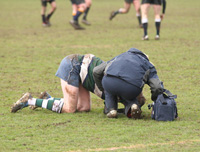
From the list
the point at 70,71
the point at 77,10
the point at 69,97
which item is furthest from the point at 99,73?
the point at 77,10

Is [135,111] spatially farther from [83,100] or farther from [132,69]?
[83,100]

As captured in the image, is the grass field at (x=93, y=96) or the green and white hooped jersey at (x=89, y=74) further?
the green and white hooped jersey at (x=89, y=74)

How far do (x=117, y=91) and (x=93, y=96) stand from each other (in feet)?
6.33

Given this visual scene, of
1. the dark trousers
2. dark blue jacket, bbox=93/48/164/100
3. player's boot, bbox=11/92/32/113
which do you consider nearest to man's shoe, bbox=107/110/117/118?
the dark trousers

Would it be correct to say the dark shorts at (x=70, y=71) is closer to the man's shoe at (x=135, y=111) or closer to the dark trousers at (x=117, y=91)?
the dark trousers at (x=117, y=91)

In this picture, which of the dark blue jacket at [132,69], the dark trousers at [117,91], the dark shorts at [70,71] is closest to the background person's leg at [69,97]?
the dark shorts at [70,71]

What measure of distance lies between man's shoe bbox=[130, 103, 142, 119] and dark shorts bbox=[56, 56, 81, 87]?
0.90 metres

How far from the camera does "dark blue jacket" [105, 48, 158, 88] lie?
18.5 feet

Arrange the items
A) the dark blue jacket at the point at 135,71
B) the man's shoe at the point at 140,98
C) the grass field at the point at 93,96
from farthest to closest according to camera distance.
→ the man's shoe at the point at 140,98 < the dark blue jacket at the point at 135,71 < the grass field at the point at 93,96

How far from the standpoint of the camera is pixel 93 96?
762 cm

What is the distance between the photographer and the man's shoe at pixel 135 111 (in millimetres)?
5711

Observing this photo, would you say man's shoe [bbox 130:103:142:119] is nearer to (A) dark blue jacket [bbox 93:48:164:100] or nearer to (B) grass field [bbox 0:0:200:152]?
(B) grass field [bbox 0:0:200:152]

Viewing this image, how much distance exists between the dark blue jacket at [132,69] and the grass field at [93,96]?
0.56 m

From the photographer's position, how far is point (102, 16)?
20672 mm
